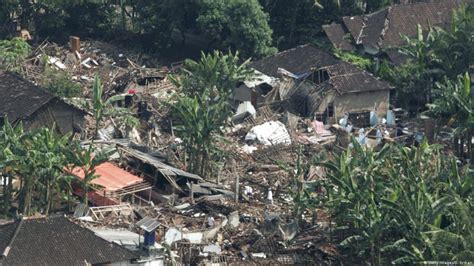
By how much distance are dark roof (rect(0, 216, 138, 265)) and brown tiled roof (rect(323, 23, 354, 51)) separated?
21380mm

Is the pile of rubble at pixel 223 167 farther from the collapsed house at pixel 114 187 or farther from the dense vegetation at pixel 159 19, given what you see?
the dense vegetation at pixel 159 19

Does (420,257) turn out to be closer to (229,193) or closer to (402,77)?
(229,193)

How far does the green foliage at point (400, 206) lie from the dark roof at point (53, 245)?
19.7 feet

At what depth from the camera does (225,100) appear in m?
47.0

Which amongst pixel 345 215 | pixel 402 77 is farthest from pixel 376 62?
pixel 345 215

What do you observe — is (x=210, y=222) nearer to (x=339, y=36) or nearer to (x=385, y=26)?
(x=339, y=36)

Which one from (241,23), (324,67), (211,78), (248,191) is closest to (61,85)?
(211,78)

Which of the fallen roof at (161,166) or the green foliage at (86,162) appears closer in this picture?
the green foliage at (86,162)

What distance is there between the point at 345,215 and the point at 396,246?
7.06ft

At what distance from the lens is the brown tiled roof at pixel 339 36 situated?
5434 cm

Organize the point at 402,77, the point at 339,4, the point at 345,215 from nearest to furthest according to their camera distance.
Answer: the point at 345,215 < the point at 402,77 < the point at 339,4

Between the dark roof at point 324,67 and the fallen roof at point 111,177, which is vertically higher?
the dark roof at point 324,67

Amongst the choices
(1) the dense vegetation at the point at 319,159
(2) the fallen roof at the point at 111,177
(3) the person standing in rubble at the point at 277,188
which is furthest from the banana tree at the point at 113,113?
(3) the person standing in rubble at the point at 277,188

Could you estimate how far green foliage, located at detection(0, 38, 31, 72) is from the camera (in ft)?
168
